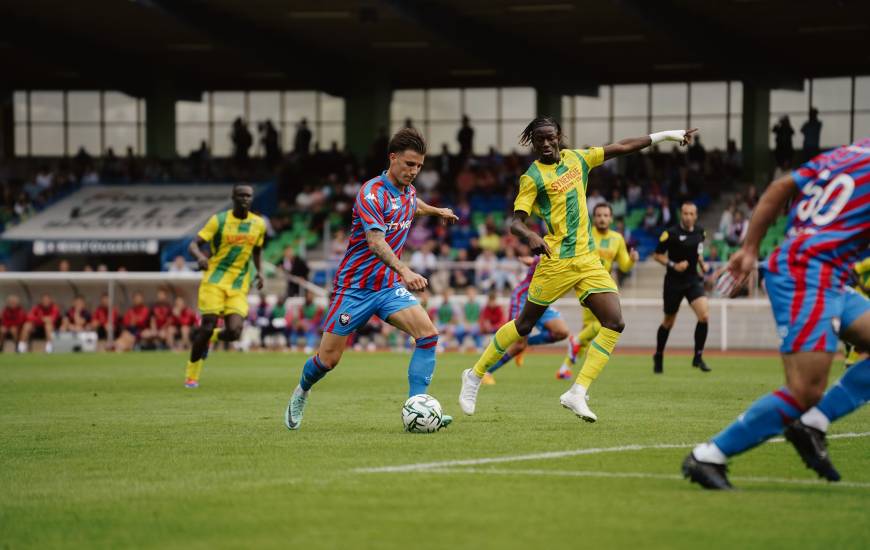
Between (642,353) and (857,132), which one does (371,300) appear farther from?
(857,132)

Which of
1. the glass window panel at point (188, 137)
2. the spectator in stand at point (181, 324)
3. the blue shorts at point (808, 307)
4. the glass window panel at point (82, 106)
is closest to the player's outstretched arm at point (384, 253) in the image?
the blue shorts at point (808, 307)

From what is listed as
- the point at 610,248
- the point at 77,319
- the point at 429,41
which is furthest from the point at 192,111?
the point at 610,248

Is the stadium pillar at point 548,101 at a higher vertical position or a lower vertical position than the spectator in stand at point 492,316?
higher

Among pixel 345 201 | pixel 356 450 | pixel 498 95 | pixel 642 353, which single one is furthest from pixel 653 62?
pixel 356 450

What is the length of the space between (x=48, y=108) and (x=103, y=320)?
903 inches

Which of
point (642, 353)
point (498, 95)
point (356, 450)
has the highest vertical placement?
point (498, 95)

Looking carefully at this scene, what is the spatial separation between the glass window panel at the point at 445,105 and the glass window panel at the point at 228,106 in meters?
7.02

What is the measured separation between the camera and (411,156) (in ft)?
32.2

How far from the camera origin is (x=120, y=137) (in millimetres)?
50188

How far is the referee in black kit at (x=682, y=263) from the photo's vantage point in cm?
1881

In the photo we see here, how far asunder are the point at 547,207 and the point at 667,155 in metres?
31.0

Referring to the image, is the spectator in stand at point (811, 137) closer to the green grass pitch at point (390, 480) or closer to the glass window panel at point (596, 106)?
the glass window panel at point (596, 106)

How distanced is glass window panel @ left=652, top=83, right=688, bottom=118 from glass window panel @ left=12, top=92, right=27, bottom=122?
24.1m

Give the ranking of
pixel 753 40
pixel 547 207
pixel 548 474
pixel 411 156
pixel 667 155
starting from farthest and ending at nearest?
pixel 667 155, pixel 753 40, pixel 547 207, pixel 411 156, pixel 548 474
